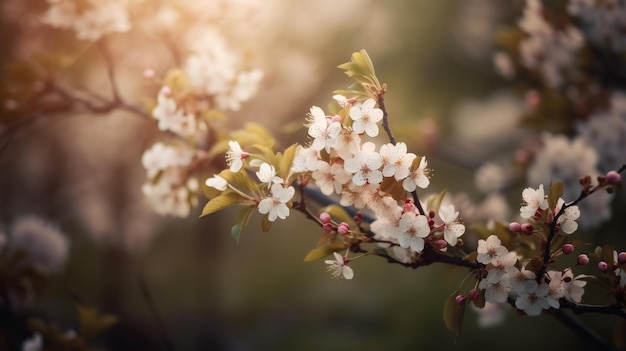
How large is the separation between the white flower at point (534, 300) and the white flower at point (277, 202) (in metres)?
0.45

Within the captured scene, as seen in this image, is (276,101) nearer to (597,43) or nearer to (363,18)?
(363,18)

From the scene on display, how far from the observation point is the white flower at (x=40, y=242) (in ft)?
6.83

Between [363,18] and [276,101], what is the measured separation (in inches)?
30.0

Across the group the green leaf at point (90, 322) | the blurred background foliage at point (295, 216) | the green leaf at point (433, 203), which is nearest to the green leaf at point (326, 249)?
the green leaf at point (433, 203)

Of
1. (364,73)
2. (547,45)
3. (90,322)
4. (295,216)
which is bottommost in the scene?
(90,322)

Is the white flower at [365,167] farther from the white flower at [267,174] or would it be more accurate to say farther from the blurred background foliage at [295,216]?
the blurred background foliage at [295,216]

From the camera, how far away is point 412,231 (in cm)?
103

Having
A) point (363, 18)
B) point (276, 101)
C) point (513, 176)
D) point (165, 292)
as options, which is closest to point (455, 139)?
point (363, 18)

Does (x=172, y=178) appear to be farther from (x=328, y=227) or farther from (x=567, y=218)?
(x=567, y=218)

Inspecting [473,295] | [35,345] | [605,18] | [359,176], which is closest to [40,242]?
[35,345]

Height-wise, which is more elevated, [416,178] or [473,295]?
[416,178]

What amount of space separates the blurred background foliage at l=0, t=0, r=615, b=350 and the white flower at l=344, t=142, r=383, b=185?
6.78 ft

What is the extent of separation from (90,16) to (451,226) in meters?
1.15

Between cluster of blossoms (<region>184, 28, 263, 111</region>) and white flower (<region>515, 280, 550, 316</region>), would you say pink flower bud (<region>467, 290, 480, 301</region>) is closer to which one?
white flower (<region>515, 280, 550, 316</region>)
